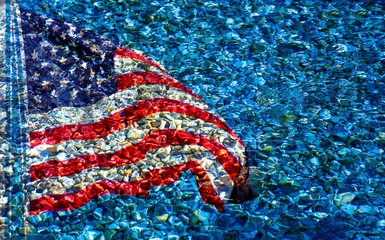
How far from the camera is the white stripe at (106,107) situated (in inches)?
95.7

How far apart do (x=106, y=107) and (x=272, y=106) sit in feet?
2.34

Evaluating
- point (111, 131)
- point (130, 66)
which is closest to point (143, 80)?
point (130, 66)

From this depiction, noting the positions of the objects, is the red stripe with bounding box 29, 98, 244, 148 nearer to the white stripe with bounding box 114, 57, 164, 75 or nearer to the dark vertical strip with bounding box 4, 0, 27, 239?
the dark vertical strip with bounding box 4, 0, 27, 239

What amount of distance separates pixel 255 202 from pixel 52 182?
750mm

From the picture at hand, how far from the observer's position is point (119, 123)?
7.89 feet

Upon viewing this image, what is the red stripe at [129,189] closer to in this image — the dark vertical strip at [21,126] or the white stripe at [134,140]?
the dark vertical strip at [21,126]

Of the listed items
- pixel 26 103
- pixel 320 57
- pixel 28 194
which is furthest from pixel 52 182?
pixel 320 57

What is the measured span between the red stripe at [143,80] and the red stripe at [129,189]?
0.50 metres

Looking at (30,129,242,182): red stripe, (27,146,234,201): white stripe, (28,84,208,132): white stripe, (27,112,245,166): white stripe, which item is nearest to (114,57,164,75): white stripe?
(28,84,208,132): white stripe

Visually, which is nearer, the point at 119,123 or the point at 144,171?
Result: the point at 144,171

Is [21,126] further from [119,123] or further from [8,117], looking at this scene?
[119,123]

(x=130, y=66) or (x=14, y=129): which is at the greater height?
(x=130, y=66)

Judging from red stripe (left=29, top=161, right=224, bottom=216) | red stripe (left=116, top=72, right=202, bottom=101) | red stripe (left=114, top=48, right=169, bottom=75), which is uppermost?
red stripe (left=114, top=48, right=169, bottom=75)

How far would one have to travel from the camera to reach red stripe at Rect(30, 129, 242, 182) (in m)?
2.19
